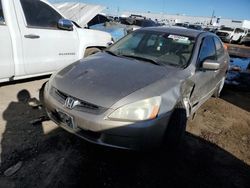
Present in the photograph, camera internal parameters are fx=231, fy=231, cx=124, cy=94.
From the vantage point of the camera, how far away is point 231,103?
5473mm

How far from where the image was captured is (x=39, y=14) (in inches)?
170

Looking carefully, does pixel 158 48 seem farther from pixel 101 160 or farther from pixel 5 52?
pixel 5 52

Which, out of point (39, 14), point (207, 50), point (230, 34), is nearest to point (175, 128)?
point (207, 50)

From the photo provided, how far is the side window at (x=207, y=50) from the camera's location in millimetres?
3695

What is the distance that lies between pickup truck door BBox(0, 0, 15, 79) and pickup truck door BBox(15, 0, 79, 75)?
236 millimetres

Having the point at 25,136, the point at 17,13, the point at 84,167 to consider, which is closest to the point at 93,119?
the point at 84,167

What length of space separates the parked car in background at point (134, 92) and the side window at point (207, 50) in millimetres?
35

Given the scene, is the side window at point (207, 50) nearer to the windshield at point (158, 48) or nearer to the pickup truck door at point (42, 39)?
the windshield at point (158, 48)

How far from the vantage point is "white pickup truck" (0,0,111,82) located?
3812 mm

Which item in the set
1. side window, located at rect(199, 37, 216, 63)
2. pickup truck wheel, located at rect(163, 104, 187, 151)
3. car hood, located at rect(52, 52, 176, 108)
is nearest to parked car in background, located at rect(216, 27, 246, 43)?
side window, located at rect(199, 37, 216, 63)

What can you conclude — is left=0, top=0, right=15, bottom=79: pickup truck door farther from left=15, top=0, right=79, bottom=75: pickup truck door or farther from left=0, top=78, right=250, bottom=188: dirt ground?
left=0, top=78, right=250, bottom=188: dirt ground

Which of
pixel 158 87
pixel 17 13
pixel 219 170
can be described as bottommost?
pixel 219 170

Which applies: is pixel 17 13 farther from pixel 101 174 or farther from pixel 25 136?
pixel 101 174

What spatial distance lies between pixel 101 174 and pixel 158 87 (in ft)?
3.79
